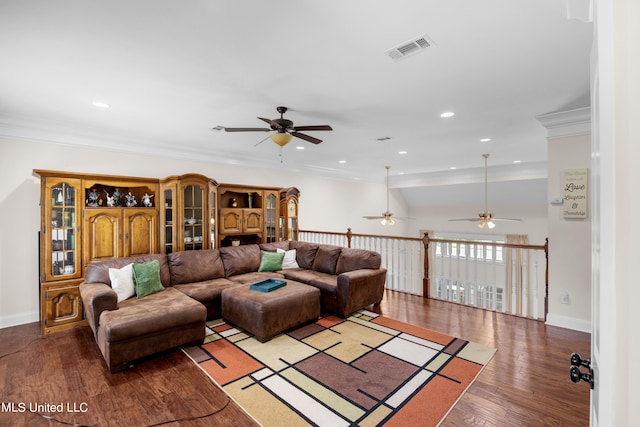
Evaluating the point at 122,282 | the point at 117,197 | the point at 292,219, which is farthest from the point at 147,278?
the point at 292,219

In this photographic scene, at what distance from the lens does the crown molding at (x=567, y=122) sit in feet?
11.3

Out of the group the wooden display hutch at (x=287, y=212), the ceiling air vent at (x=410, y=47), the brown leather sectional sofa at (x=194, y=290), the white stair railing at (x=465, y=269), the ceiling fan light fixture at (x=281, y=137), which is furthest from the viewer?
the wooden display hutch at (x=287, y=212)

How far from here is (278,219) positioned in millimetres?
6184

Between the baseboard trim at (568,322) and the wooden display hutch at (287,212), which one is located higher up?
the wooden display hutch at (287,212)

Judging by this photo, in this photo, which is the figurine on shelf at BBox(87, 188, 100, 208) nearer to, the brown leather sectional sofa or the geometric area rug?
the brown leather sectional sofa

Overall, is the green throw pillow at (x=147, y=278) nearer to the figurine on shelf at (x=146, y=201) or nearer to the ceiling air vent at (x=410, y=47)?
the figurine on shelf at (x=146, y=201)

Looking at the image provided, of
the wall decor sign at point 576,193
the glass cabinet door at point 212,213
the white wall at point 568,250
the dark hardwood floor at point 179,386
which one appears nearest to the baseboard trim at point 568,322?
the white wall at point 568,250

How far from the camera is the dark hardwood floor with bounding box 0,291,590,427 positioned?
2127mm

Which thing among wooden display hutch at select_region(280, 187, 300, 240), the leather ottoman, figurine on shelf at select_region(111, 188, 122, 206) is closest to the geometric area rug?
the leather ottoman

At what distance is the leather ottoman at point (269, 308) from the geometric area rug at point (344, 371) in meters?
0.13

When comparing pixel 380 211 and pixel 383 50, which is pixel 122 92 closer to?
pixel 383 50

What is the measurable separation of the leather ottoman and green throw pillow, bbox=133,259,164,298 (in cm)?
89

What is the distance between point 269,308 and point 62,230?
9.46 feet

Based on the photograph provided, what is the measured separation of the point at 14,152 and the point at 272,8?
422 cm
